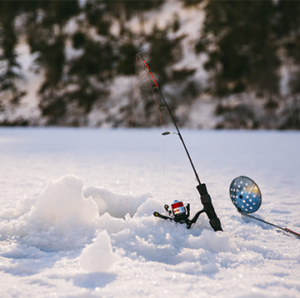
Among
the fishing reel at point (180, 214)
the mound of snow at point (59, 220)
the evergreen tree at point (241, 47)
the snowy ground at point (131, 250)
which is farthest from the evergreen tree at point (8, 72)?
the fishing reel at point (180, 214)

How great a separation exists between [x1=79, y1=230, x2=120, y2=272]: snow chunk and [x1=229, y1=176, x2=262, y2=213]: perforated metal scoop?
1.99 meters

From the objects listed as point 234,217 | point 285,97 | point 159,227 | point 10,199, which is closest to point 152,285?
point 159,227

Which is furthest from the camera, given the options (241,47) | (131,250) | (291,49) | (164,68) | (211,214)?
(164,68)

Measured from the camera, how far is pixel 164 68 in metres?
34.8

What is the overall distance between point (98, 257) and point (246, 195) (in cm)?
212

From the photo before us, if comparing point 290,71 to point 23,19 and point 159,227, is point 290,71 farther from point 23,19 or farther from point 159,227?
point 23,19

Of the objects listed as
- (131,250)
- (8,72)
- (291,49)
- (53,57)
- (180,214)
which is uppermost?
(291,49)

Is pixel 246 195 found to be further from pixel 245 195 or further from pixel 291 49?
pixel 291 49

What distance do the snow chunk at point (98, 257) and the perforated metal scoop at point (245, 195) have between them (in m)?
1.99

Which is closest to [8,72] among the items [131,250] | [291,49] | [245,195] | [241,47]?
[241,47]

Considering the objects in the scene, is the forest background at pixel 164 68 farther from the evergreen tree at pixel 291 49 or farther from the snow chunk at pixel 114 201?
the snow chunk at pixel 114 201

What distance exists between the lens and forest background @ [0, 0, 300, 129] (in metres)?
29.3

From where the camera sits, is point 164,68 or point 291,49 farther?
point 164,68

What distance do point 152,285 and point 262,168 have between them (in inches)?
247
